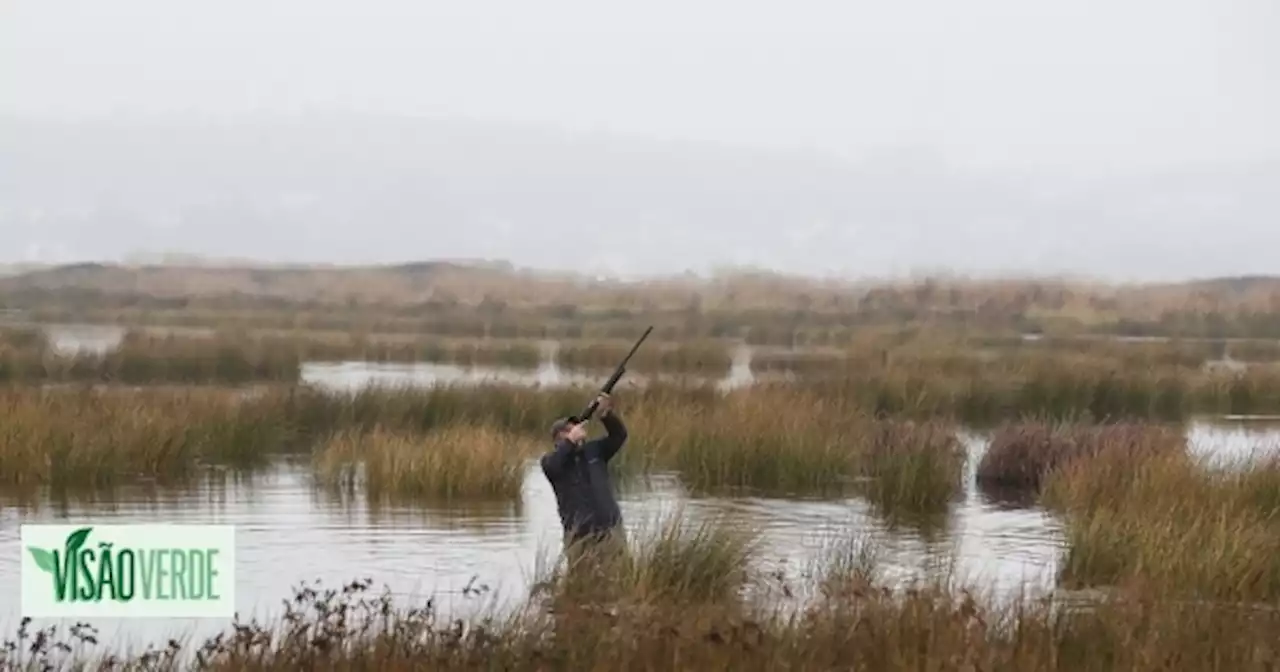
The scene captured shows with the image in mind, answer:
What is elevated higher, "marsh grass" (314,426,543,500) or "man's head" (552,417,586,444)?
"man's head" (552,417,586,444)

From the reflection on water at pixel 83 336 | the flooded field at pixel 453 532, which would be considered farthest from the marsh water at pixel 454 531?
the reflection on water at pixel 83 336

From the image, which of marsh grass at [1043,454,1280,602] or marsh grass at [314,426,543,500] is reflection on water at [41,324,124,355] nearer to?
marsh grass at [314,426,543,500]

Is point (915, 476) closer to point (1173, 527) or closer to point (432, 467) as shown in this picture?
point (432, 467)

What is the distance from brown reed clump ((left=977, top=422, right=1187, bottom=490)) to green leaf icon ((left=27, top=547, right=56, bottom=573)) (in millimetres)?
11297

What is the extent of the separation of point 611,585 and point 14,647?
3.33m

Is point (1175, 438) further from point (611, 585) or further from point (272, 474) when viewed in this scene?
point (611, 585)

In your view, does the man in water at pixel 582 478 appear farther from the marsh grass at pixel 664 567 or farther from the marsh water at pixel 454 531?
the marsh water at pixel 454 531

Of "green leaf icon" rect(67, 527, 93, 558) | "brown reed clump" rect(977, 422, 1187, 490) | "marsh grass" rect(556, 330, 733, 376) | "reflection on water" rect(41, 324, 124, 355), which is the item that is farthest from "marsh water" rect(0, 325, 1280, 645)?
"reflection on water" rect(41, 324, 124, 355)

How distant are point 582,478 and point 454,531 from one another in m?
4.27

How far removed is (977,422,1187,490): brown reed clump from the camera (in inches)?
746

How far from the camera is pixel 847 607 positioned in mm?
8461

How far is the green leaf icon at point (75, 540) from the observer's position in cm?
904

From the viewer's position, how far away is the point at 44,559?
9852 mm

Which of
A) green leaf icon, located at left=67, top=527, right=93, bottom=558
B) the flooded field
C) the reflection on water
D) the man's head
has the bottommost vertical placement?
the flooded field
